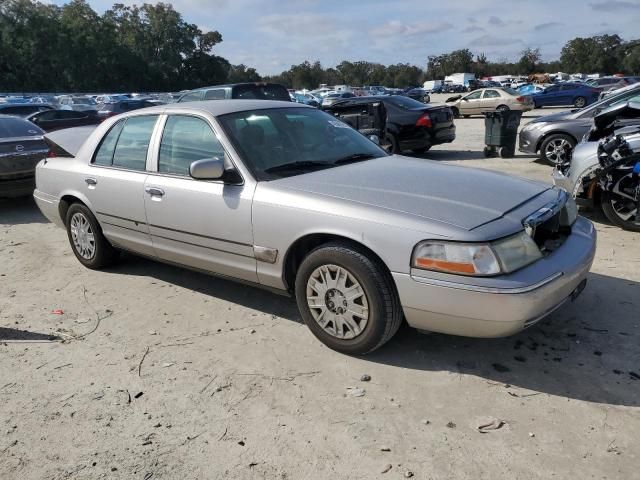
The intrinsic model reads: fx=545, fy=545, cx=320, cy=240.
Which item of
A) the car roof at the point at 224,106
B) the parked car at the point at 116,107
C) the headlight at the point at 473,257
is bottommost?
the headlight at the point at 473,257

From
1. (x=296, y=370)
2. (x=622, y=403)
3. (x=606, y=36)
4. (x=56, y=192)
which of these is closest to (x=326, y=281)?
(x=296, y=370)

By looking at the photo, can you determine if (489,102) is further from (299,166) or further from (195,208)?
(195,208)

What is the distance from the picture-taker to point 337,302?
3455mm

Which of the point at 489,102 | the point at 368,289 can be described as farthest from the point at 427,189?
the point at 489,102

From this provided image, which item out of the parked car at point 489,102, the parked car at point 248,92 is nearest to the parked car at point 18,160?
the parked car at point 248,92

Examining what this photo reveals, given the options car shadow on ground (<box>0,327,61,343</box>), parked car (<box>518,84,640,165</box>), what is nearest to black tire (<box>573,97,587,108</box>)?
parked car (<box>518,84,640,165</box>)

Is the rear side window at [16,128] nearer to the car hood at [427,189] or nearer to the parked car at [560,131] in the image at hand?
the car hood at [427,189]

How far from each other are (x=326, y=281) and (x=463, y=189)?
1077mm

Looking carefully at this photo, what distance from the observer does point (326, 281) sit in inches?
137

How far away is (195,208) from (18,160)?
5776 millimetres

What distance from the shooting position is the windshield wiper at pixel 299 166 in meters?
3.90

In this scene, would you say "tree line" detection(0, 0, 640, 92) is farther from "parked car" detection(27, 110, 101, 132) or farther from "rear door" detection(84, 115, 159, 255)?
"rear door" detection(84, 115, 159, 255)

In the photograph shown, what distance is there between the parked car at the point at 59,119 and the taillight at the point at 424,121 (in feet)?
34.0

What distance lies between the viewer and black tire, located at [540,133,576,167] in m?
10.0
